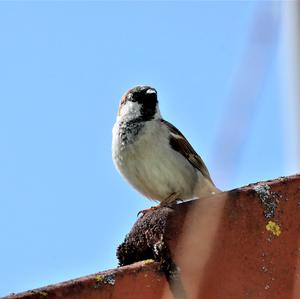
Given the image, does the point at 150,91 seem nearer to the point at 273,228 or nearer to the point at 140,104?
the point at 140,104

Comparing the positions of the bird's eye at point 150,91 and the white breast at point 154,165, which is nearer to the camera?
the white breast at point 154,165

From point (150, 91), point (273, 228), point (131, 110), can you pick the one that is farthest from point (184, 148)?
point (273, 228)

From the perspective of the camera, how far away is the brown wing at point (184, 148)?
4012mm

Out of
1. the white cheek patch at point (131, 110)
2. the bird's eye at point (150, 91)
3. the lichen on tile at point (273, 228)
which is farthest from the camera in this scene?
→ the bird's eye at point (150, 91)

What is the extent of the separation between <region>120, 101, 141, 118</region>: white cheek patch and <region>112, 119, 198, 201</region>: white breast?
16 cm

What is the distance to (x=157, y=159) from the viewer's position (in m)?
3.88

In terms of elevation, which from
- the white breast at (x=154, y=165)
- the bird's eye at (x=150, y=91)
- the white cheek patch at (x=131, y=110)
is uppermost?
the bird's eye at (x=150, y=91)

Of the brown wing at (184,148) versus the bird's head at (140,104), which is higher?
the bird's head at (140,104)

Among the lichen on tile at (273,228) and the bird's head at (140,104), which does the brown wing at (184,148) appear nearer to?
the bird's head at (140,104)

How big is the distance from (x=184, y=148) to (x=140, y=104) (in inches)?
19.8

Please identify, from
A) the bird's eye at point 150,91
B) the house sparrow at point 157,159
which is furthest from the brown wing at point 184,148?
the bird's eye at point 150,91

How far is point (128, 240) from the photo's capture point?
194cm

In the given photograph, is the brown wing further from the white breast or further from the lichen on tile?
the lichen on tile

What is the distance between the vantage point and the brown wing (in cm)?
401
